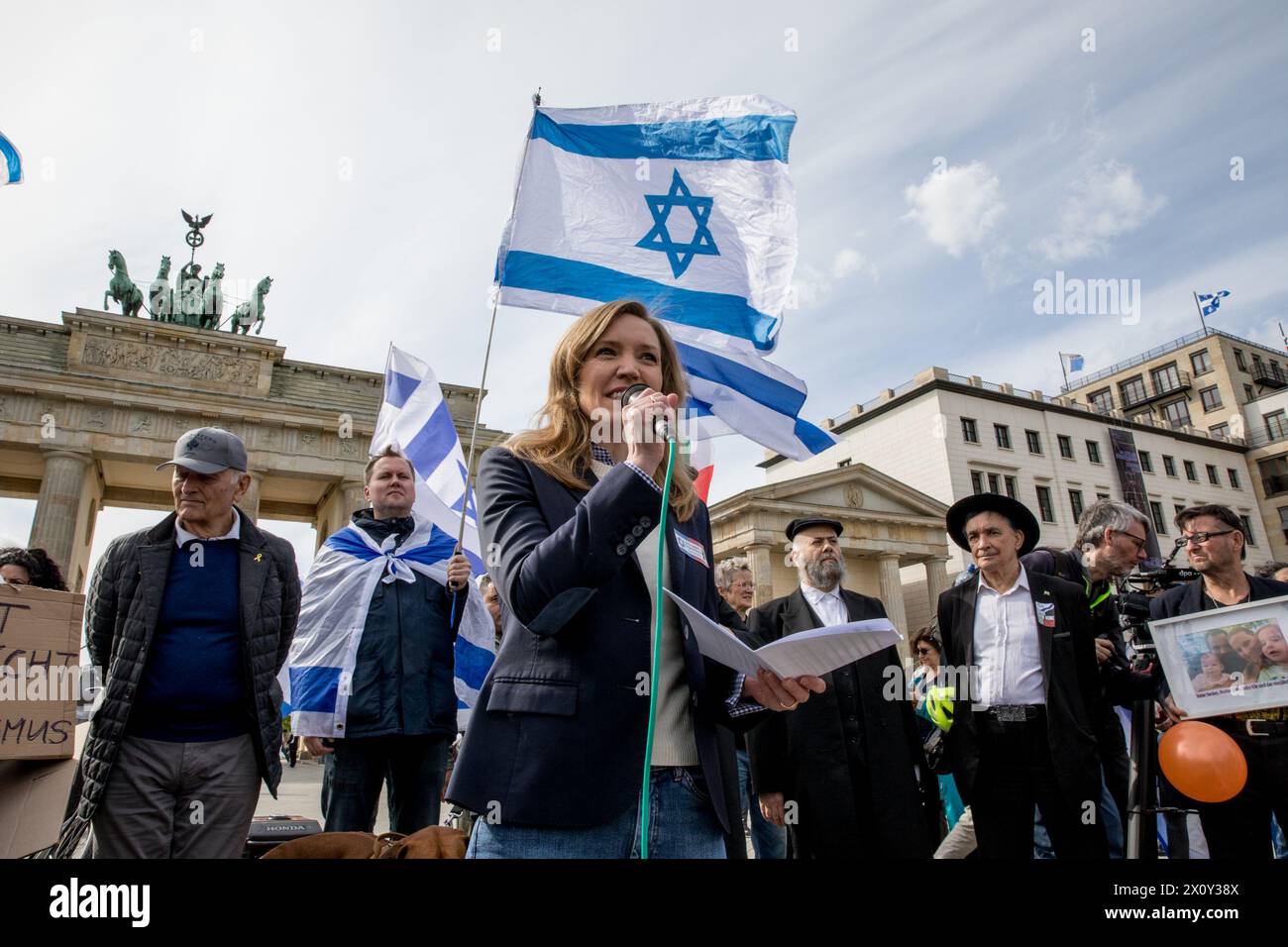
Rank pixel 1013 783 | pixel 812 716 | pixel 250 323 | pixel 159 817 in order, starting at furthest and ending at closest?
pixel 250 323, pixel 812 716, pixel 1013 783, pixel 159 817

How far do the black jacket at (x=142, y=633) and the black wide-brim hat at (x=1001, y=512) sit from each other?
375 cm

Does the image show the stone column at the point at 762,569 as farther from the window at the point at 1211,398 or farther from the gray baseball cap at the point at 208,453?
the window at the point at 1211,398

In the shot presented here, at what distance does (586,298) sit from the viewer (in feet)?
16.3

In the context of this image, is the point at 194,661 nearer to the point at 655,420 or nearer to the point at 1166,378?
the point at 655,420

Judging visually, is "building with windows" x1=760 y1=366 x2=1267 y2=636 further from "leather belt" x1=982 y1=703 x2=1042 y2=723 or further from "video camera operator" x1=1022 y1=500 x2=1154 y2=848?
"leather belt" x1=982 y1=703 x2=1042 y2=723

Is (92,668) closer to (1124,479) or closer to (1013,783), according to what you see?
(1013,783)

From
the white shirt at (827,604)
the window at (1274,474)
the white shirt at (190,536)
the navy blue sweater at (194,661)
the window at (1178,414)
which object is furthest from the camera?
the window at (1178,414)

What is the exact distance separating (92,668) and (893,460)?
46.9m

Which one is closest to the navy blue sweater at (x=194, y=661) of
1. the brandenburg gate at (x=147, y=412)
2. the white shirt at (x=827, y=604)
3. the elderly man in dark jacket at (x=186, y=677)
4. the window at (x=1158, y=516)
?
the elderly man in dark jacket at (x=186, y=677)

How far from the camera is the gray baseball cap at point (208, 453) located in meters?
3.45

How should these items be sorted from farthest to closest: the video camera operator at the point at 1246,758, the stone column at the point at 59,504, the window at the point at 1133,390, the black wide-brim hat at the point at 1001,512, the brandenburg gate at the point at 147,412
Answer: the window at the point at 1133,390 < the brandenburg gate at the point at 147,412 < the stone column at the point at 59,504 < the black wide-brim hat at the point at 1001,512 < the video camera operator at the point at 1246,758

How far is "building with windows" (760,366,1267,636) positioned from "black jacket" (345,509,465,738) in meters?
38.8

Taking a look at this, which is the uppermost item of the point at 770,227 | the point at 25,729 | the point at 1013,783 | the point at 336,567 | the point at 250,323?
the point at 250,323
